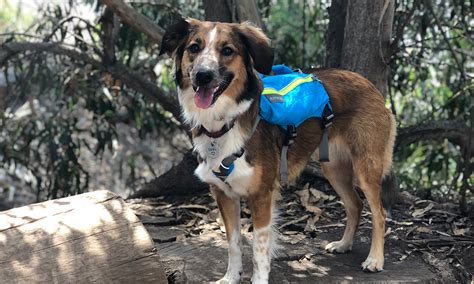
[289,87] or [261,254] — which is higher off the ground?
[289,87]

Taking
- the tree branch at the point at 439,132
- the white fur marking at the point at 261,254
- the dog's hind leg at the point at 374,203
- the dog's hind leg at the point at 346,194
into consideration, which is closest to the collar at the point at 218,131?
the white fur marking at the point at 261,254

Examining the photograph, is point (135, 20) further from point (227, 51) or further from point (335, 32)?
point (227, 51)

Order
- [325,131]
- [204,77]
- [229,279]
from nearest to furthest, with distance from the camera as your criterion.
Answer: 1. [204,77]
2. [229,279]
3. [325,131]

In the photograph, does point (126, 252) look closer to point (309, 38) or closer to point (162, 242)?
point (162, 242)

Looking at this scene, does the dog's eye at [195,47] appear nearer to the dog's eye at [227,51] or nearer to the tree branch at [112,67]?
the dog's eye at [227,51]

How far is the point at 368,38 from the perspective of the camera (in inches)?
251

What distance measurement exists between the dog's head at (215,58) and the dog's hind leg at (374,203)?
1085 mm

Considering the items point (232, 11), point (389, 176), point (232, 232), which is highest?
point (232, 11)

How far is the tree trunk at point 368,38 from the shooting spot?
632 cm

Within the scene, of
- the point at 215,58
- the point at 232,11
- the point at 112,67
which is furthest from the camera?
the point at 112,67

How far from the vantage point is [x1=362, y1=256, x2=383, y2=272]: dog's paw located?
512 centimetres

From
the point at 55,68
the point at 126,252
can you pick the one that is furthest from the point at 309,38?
the point at 126,252

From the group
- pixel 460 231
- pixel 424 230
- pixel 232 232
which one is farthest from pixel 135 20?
pixel 460 231

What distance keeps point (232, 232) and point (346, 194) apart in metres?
1.13
